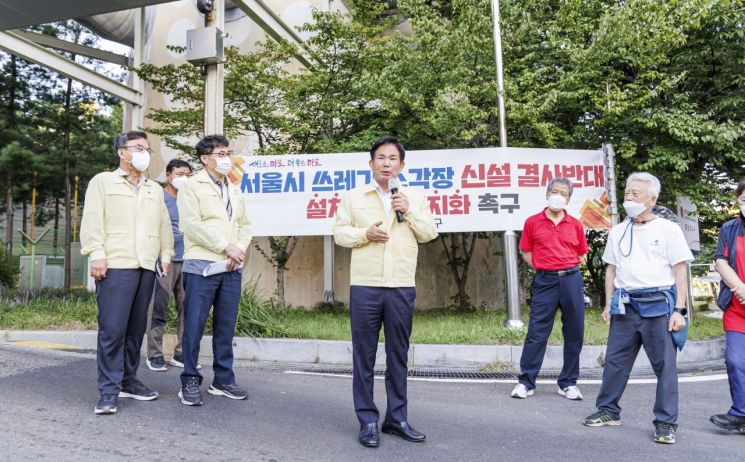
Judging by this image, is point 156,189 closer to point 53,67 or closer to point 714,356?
point 714,356

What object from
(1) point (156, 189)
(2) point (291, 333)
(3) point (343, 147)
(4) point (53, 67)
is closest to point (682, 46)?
(3) point (343, 147)

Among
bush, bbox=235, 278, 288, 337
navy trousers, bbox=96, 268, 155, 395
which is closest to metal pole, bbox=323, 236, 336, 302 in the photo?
bush, bbox=235, 278, 288, 337

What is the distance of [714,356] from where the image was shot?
6.55 metres

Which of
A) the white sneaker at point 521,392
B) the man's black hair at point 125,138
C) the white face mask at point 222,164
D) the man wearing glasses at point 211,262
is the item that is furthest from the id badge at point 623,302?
the man's black hair at point 125,138

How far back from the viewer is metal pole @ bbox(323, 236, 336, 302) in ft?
37.4

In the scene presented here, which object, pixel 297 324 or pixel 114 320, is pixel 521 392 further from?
pixel 297 324

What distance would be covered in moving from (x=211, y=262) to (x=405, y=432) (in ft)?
6.02

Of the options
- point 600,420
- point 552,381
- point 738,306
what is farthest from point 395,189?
point 552,381

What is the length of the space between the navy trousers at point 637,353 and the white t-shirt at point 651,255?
20 centimetres

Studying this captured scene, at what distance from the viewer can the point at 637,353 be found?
3639 millimetres

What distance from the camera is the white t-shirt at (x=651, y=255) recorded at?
349cm

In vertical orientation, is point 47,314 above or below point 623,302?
below

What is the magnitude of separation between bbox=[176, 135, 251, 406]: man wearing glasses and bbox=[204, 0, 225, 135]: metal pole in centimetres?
342

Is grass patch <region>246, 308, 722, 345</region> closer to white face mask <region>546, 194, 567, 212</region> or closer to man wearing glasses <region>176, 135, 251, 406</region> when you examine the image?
white face mask <region>546, 194, 567, 212</region>
